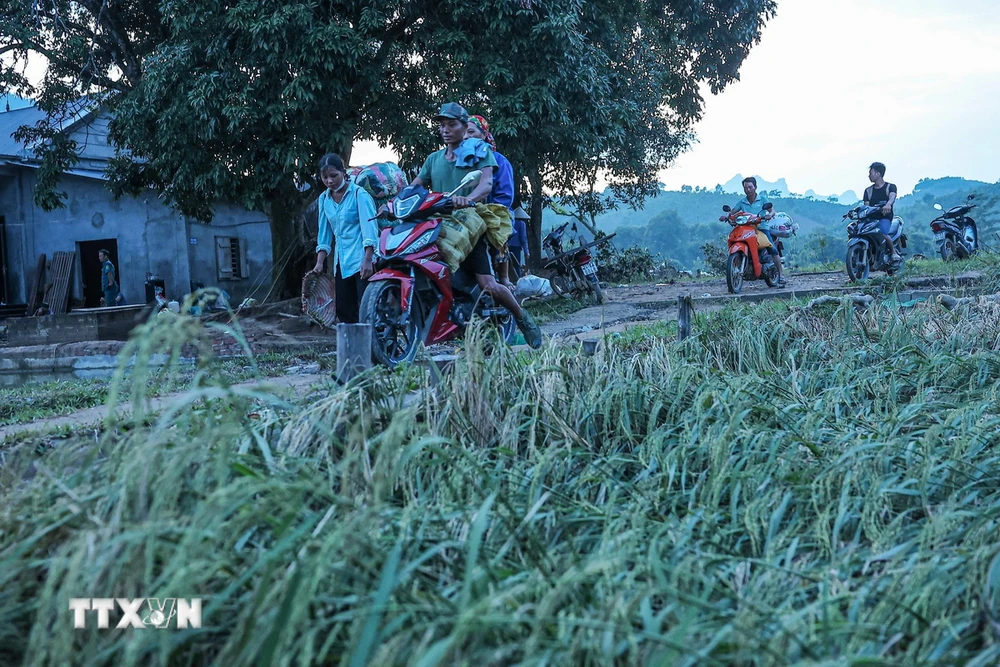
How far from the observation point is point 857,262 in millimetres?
11453

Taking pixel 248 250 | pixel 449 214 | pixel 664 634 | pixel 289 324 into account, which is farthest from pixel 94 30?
pixel 664 634

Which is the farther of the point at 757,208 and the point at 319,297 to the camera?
the point at 757,208

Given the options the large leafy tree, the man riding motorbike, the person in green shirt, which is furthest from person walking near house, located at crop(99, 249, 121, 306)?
the person in green shirt

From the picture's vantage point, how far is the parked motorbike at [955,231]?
14.6 metres

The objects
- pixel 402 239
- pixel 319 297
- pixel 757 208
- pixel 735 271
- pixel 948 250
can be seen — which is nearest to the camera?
pixel 402 239

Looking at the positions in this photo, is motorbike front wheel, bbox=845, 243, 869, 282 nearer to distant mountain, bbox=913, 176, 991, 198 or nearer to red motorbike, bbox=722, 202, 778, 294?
red motorbike, bbox=722, 202, 778, 294

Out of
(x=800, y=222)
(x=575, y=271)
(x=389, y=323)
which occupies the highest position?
(x=800, y=222)

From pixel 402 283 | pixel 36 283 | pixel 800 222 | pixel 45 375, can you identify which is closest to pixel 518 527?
pixel 402 283

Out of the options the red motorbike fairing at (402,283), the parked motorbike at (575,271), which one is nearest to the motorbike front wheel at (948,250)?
the parked motorbike at (575,271)

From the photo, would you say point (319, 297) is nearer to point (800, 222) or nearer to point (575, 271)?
point (575, 271)

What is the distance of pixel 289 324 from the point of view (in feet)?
37.4

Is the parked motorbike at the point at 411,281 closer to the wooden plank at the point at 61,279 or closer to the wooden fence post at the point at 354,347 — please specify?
the wooden fence post at the point at 354,347

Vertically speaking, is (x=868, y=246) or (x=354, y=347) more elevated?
(x=868, y=246)

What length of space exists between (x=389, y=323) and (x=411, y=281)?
28cm
